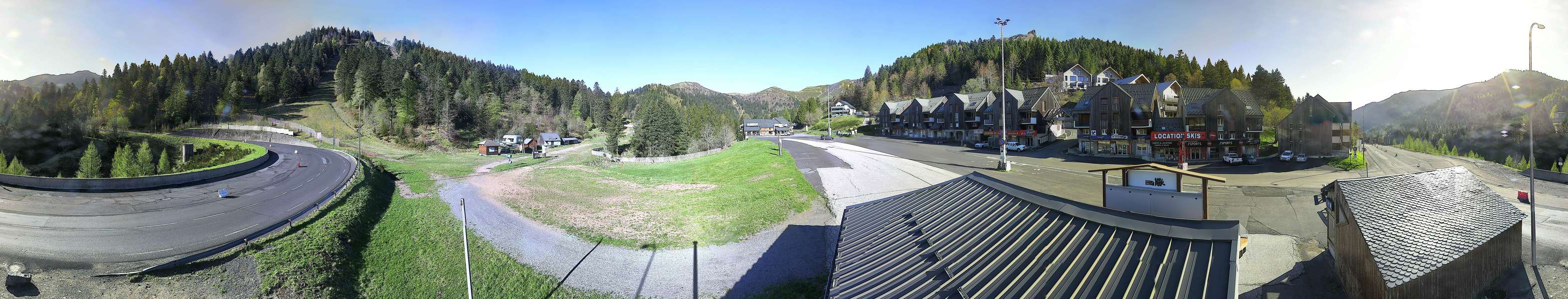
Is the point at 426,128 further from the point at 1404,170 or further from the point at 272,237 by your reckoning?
the point at 1404,170

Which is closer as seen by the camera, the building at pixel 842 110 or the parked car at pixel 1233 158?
the parked car at pixel 1233 158

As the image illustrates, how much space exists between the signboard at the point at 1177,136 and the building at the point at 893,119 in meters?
45.7

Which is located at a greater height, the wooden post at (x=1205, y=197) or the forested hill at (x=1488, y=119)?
the forested hill at (x=1488, y=119)

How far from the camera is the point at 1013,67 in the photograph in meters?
77.2

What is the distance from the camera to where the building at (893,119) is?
63.5 meters

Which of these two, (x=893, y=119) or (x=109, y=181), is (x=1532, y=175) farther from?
(x=893, y=119)

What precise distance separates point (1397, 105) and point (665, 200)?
20113 millimetres

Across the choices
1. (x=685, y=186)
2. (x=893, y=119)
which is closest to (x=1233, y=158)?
(x=685, y=186)

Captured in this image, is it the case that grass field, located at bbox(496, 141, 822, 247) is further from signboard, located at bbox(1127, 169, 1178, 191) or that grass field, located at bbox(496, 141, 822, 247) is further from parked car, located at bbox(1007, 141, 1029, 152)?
parked car, located at bbox(1007, 141, 1029, 152)

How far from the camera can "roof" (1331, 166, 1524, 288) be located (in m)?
5.51

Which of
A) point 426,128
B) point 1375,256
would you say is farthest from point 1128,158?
point 426,128

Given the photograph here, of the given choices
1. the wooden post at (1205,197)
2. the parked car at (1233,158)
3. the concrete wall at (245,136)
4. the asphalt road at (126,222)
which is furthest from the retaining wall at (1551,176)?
the concrete wall at (245,136)

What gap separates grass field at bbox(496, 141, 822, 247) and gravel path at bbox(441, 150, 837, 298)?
0.55 meters

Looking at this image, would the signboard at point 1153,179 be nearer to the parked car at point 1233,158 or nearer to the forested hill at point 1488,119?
the forested hill at point 1488,119
